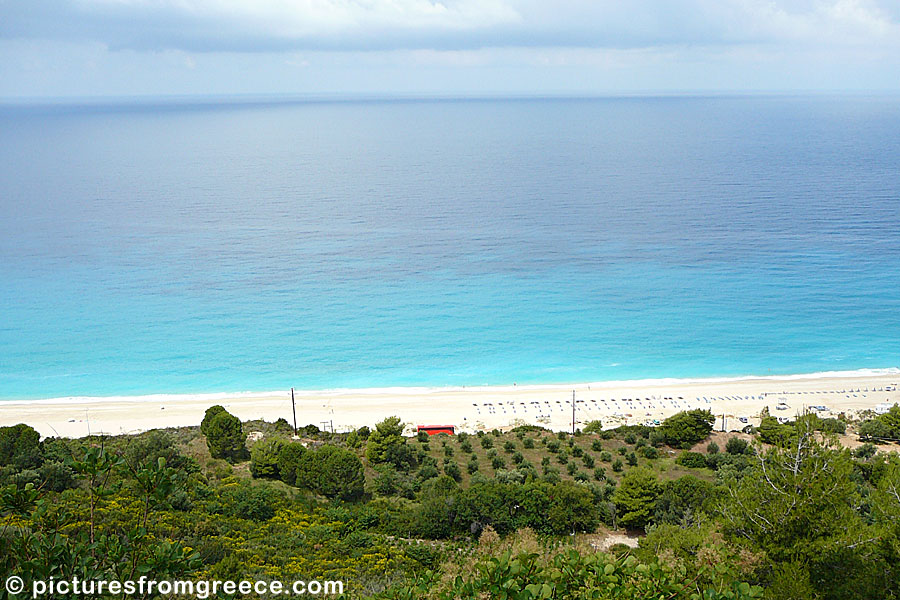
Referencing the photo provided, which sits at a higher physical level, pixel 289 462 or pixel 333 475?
pixel 289 462

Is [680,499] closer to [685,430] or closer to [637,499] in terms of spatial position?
[637,499]

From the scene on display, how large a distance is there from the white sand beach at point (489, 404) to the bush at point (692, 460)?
6638 mm

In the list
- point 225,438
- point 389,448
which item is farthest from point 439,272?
point 225,438

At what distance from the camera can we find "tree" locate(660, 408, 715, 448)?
2458 centimetres

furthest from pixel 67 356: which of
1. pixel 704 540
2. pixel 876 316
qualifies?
pixel 876 316

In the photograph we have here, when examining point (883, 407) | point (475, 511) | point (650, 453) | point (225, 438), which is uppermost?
point (225, 438)

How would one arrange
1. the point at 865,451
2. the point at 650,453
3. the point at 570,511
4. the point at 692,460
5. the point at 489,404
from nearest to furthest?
the point at 570,511, the point at 692,460, the point at 865,451, the point at 650,453, the point at 489,404

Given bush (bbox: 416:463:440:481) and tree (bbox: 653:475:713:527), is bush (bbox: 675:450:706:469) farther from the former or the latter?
bush (bbox: 416:463:440:481)

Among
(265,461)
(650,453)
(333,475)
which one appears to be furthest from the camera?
(650,453)

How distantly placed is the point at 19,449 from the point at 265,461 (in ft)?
22.5

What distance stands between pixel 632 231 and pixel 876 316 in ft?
70.0

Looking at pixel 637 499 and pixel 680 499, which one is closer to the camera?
pixel 637 499

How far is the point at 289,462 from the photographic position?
67.1ft

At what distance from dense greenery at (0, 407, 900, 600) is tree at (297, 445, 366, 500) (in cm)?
6
